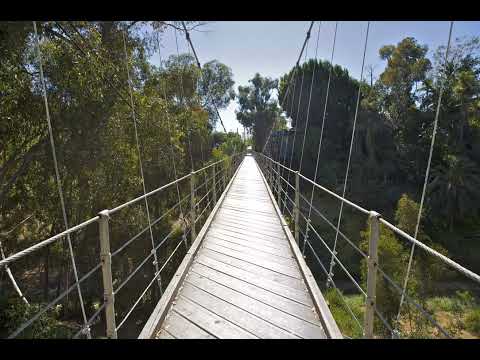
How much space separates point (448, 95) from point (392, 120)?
4.41 metres

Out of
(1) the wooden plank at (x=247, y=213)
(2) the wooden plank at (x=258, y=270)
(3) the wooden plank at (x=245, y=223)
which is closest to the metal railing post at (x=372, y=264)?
(2) the wooden plank at (x=258, y=270)

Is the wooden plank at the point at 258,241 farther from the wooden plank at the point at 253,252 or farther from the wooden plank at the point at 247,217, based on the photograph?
the wooden plank at the point at 247,217

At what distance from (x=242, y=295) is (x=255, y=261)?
634 millimetres

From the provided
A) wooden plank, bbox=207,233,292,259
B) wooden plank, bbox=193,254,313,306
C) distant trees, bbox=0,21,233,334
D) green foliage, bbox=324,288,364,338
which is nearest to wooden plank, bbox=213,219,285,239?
wooden plank, bbox=207,233,292,259

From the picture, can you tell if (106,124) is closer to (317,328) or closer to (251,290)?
(251,290)

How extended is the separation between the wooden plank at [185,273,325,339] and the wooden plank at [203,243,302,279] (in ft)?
1.64

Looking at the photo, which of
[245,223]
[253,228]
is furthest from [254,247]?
[245,223]

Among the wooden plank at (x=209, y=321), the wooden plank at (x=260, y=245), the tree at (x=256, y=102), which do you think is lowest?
the wooden plank at (x=209, y=321)

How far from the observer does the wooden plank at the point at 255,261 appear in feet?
7.80

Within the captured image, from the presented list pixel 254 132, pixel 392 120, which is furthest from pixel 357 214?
pixel 254 132

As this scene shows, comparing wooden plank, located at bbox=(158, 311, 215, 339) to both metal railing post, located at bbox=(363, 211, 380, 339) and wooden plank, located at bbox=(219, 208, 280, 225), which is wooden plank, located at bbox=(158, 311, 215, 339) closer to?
metal railing post, located at bbox=(363, 211, 380, 339)

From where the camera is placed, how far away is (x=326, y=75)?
89.2 ft
